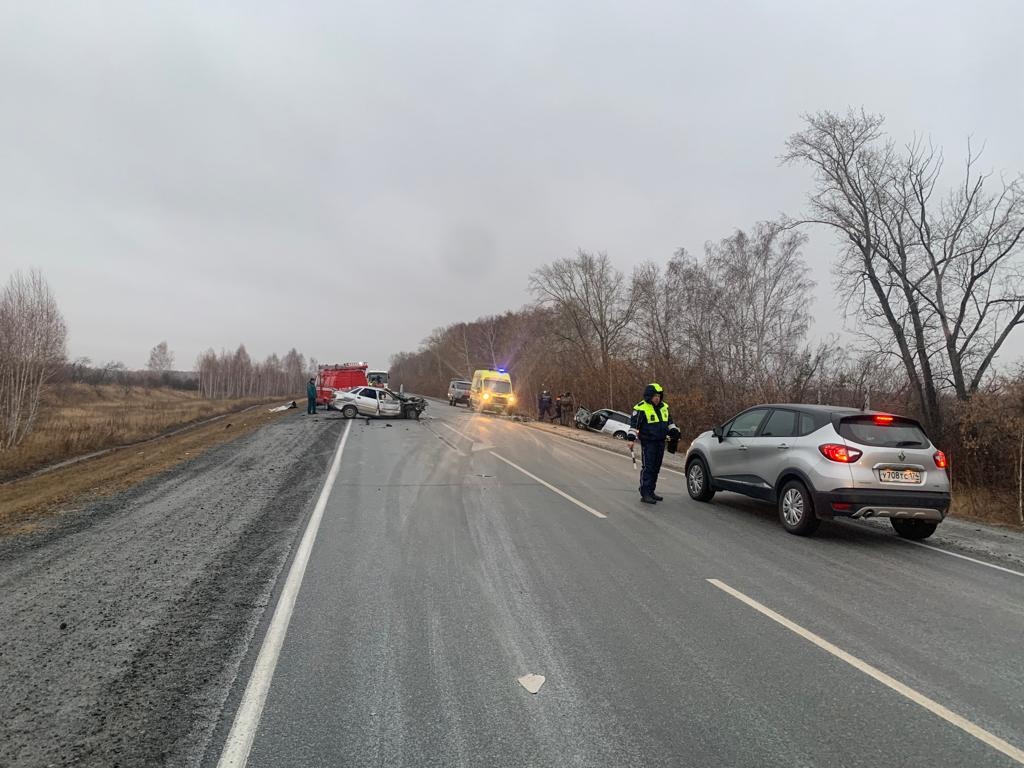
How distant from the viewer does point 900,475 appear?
7191mm

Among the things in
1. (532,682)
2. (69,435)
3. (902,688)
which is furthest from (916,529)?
(69,435)

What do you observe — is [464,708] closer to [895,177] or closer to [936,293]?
[936,293]

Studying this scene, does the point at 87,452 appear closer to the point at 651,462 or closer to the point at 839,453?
the point at 651,462

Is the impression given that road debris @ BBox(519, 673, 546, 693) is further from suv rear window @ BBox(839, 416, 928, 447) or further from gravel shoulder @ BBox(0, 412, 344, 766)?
suv rear window @ BBox(839, 416, 928, 447)

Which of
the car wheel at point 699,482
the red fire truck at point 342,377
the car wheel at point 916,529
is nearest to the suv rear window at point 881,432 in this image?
the car wheel at point 916,529

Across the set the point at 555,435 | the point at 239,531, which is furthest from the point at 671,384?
the point at 239,531

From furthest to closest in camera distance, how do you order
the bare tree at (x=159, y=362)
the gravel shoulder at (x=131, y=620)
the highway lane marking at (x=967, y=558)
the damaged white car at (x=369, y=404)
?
the bare tree at (x=159, y=362)
the damaged white car at (x=369, y=404)
the highway lane marking at (x=967, y=558)
the gravel shoulder at (x=131, y=620)

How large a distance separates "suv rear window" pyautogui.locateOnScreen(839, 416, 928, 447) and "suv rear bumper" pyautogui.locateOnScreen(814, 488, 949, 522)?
0.60m

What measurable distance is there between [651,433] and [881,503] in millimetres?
3449

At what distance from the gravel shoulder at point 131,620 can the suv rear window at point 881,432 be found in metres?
6.83

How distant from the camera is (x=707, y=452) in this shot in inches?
385

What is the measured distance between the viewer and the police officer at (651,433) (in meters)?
9.63

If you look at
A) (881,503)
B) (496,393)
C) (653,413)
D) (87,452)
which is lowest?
(87,452)

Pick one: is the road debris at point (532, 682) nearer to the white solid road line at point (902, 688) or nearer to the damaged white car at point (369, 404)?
the white solid road line at point (902, 688)
